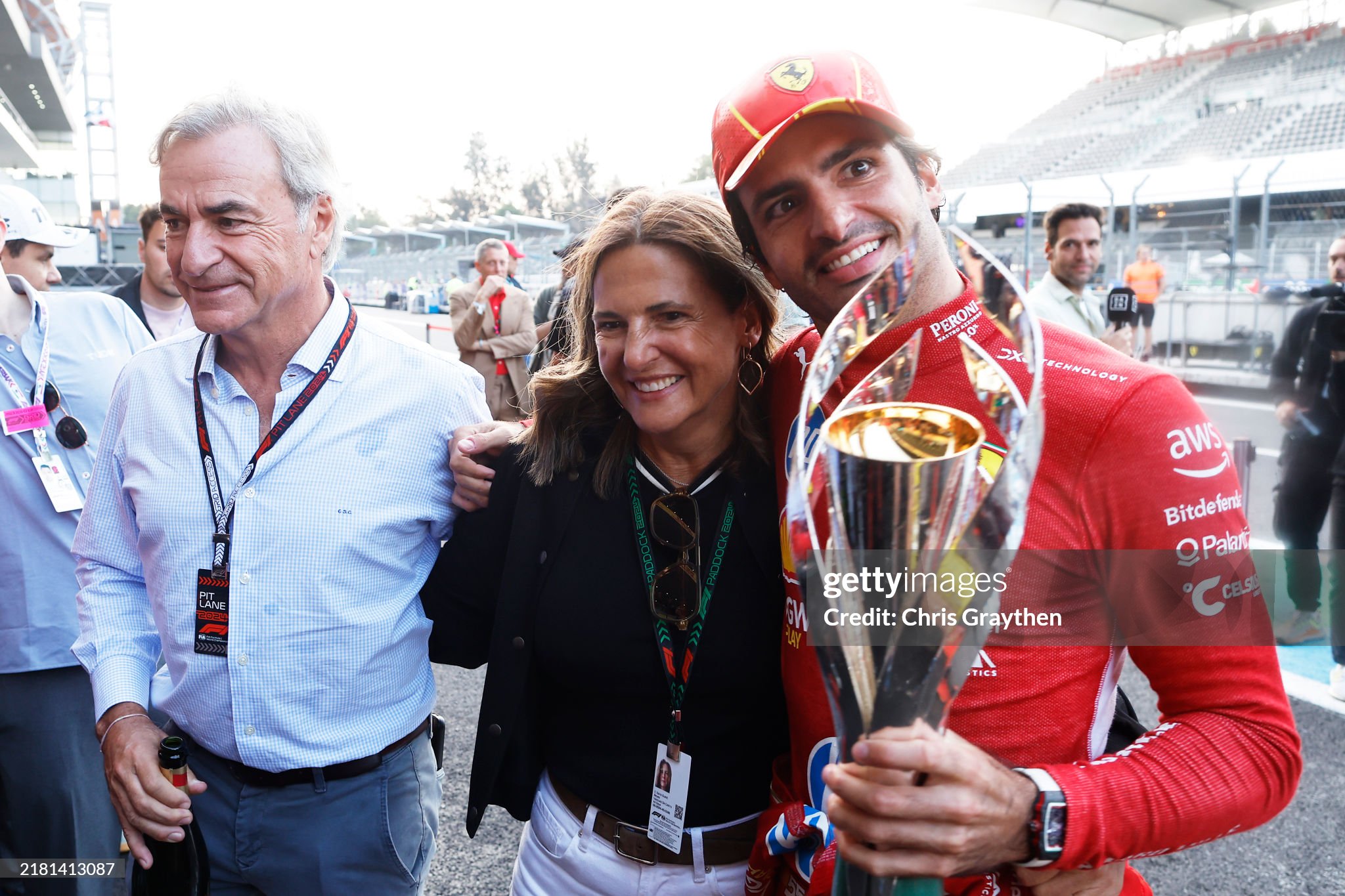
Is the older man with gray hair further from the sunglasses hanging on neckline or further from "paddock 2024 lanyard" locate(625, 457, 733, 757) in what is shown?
the sunglasses hanging on neckline

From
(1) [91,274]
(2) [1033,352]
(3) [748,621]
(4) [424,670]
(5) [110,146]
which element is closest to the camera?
(2) [1033,352]

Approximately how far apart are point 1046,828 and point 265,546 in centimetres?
143

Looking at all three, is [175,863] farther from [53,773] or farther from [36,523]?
[36,523]

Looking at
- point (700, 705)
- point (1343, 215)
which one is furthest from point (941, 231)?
point (1343, 215)

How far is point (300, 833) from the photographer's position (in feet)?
5.90

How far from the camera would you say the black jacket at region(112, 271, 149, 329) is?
438 cm

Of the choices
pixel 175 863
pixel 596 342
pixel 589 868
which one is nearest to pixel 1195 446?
pixel 596 342

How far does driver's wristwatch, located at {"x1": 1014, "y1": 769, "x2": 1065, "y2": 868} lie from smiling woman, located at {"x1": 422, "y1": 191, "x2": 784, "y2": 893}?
2.18 feet

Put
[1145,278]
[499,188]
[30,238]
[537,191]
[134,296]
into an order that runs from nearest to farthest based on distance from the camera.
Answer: [30,238] → [134,296] → [1145,278] → [537,191] → [499,188]

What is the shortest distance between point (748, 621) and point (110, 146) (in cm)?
2833

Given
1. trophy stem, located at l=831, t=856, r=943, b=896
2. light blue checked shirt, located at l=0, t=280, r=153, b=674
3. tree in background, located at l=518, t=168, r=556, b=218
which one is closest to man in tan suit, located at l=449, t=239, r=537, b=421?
light blue checked shirt, located at l=0, t=280, r=153, b=674

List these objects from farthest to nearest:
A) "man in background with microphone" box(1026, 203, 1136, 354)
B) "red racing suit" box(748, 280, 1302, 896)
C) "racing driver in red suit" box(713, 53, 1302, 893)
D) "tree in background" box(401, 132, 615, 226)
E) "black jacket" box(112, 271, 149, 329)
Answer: "tree in background" box(401, 132, 615, 226), "man in background with microphone" box(1026, 203, 1136, 354), "black jacket" box(112, 271, 149, 329), "red racing suit" box(748, 280, 1302, 896), "racing driver in red suit" box(713, 53, 1302, 893)

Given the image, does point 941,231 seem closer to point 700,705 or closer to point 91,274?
point 700,705

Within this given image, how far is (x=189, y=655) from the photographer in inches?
70.3
